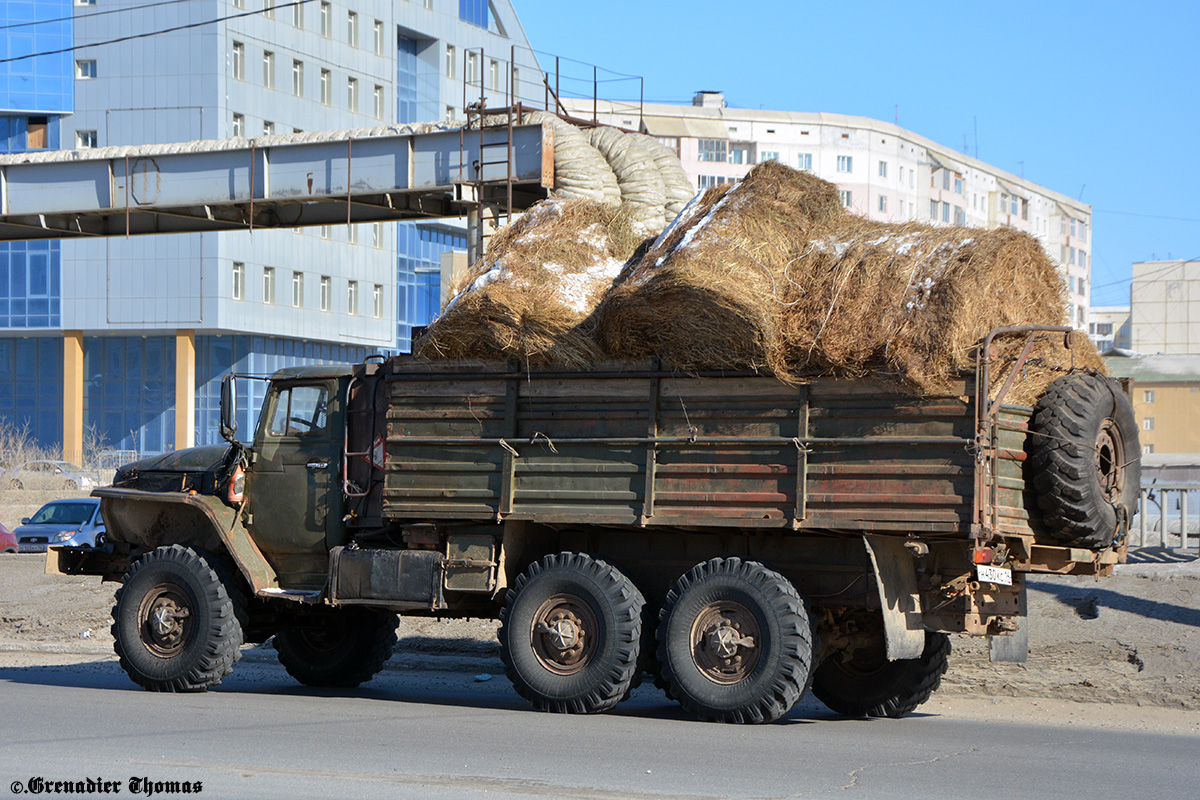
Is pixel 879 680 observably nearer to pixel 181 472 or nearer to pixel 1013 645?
pixel 1013 645

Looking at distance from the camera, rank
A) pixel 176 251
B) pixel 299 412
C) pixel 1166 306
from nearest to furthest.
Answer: pixel 299 412
pixel 176 251
pixel 1166 306

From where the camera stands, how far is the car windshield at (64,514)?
92.5ft

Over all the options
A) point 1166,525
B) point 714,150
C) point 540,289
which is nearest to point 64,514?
point 1166,525

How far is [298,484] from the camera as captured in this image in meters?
12.0

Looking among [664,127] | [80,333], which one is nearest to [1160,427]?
[664,127]

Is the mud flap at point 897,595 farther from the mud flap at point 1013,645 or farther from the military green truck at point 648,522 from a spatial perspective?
the mud flap at point 1013,645

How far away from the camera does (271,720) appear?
386 inches

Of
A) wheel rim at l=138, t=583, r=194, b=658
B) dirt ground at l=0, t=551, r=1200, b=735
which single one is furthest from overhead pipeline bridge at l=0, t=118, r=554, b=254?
wheel rim at l=138, t=583, r=194, b=658

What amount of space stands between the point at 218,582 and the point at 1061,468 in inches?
262

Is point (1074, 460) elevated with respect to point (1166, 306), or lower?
lower

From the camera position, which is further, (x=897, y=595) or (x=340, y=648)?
(x=340, y=648)

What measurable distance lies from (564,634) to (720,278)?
2.85 meters

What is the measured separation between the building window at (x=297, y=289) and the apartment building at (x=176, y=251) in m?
0.09

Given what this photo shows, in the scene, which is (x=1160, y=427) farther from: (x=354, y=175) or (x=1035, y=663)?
(x=1035, y=663)
